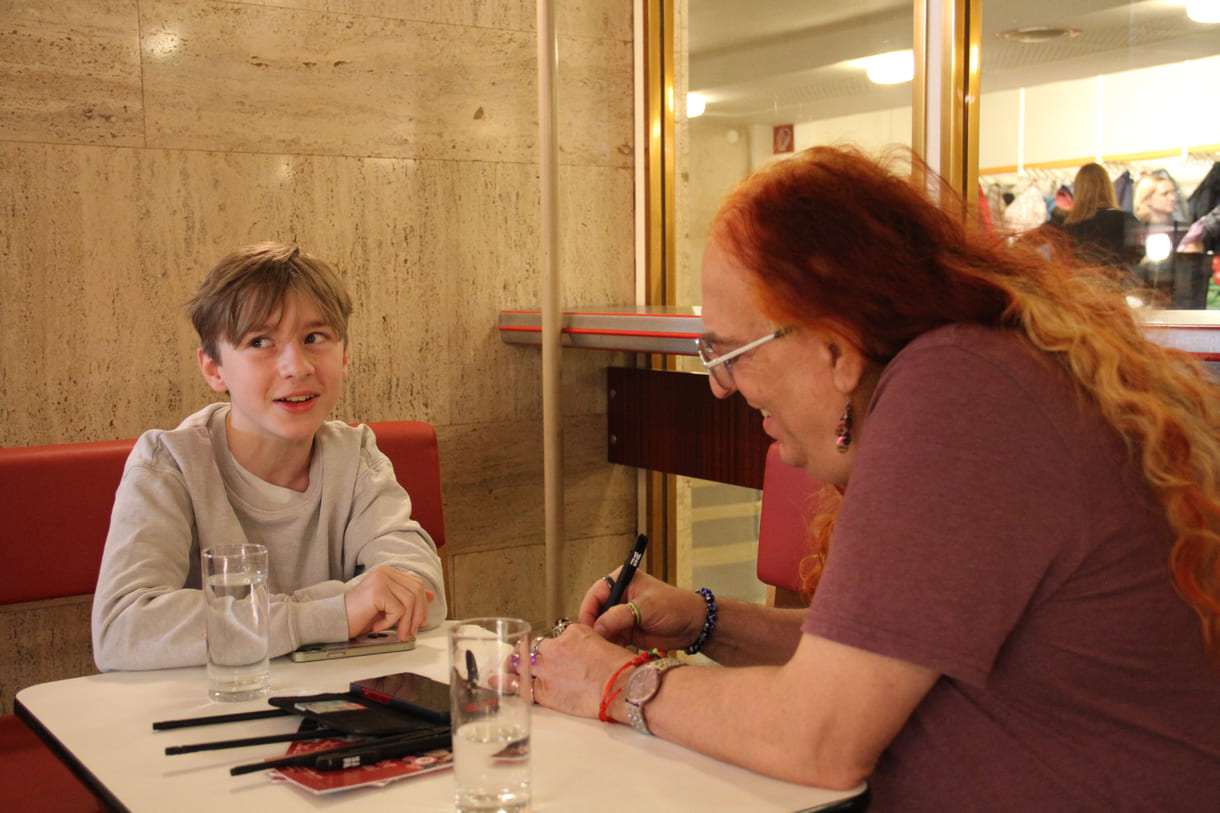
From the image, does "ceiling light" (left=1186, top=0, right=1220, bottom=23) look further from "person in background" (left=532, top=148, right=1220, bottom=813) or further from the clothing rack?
"person in background" (left=532, top=148, right=1220, bottom=813)

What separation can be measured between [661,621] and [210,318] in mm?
913

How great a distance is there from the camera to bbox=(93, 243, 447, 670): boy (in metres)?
1.68

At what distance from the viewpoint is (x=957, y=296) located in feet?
3.92

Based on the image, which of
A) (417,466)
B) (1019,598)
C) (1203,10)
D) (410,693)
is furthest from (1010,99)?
(410,693)

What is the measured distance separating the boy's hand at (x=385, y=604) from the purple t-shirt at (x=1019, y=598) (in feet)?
2.44

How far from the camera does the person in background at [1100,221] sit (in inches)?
105

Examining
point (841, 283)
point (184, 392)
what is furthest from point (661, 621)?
point (184, 392)

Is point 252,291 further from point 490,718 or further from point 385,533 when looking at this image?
point 490,718

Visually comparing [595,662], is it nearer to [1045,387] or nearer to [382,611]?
[382,611]

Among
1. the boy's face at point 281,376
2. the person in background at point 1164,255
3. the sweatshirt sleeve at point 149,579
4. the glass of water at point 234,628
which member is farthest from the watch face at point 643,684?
the person in background at point 1164,255

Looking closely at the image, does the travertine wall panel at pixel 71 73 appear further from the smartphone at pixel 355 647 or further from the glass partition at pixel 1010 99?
the smartphone at pixel 355 647

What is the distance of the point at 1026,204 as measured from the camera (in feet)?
9.31

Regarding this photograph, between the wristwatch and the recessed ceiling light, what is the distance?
6.84 ft

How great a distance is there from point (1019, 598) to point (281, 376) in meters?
1.24
